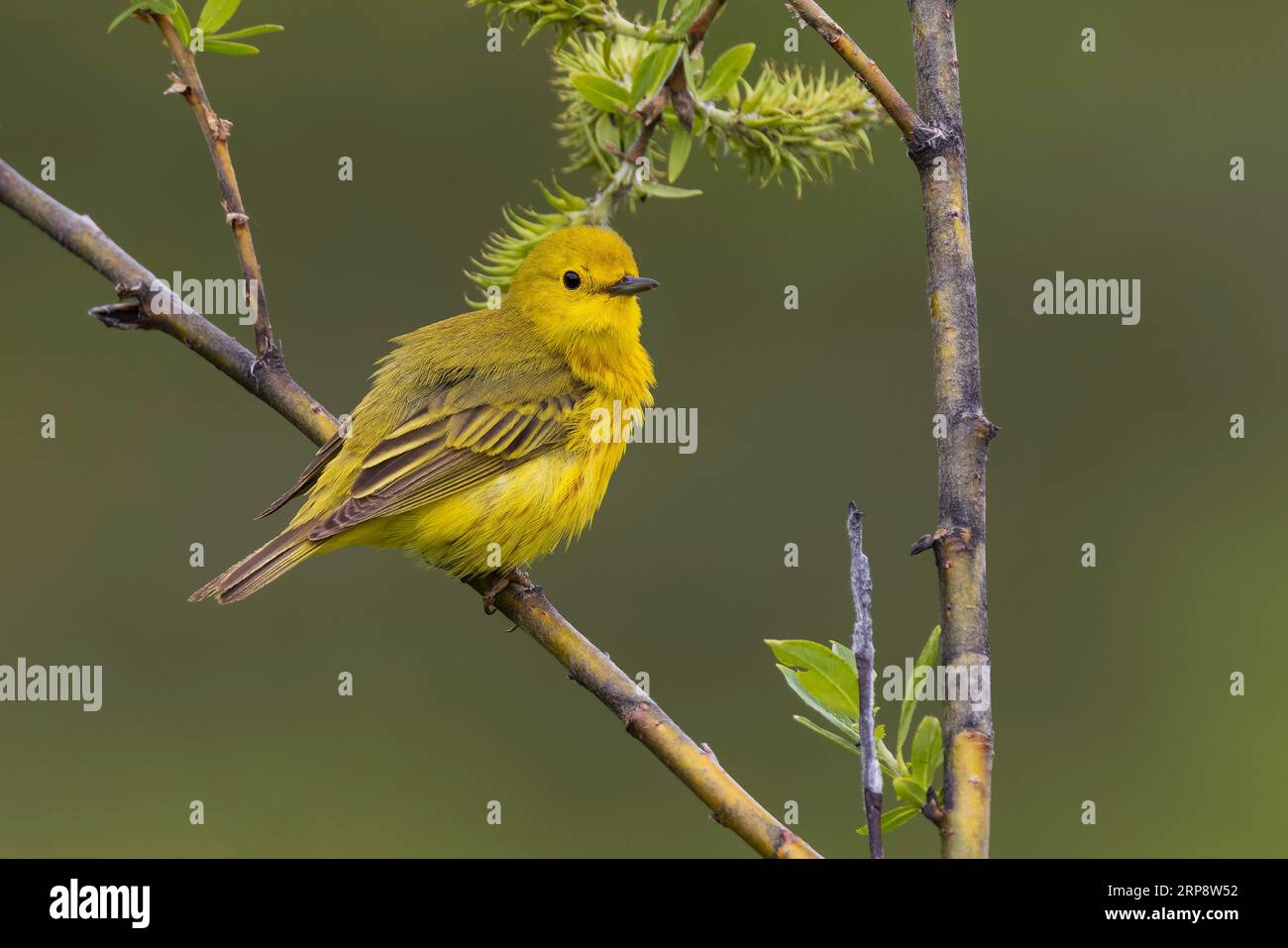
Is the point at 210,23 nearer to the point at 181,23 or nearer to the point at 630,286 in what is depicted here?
the point at 181,23

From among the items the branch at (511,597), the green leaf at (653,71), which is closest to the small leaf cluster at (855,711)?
the branch at (511,597)

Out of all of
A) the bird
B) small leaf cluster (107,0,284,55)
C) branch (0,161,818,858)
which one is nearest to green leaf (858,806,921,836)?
branch (0,161,818,858)

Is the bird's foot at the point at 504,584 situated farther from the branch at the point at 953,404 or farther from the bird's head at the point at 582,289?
the branch at the point at 953,404

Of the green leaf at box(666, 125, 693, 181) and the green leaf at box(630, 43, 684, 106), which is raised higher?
the green leaf at box(630, 43, 684, 106)

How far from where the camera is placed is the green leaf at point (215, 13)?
2.18 m

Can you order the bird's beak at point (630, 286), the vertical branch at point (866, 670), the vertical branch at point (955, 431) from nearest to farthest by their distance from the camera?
the vertical branch at point (866, 670), the vertical branch at point (955, 431), the bird's beak at point (630, 286)

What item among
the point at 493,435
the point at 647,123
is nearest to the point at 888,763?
the point at 647,123

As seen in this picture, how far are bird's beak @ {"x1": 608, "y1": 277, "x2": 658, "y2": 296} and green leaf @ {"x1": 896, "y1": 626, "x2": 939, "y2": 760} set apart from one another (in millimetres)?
2260

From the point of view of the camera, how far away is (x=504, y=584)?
3.30 metres

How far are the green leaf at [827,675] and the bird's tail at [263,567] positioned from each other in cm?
191

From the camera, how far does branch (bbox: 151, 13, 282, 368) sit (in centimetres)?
221

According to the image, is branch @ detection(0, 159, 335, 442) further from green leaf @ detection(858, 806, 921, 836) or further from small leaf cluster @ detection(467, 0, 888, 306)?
green leaf @ detection(858, 806, 921, 836)

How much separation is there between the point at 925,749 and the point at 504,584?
1676 mm

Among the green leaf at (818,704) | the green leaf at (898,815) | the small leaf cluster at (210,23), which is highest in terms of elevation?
the small leaf cluster at (210,23)
